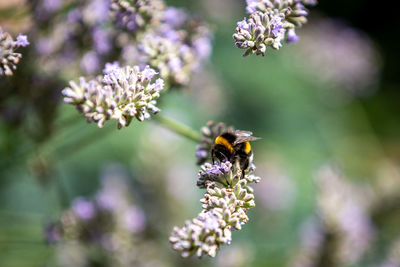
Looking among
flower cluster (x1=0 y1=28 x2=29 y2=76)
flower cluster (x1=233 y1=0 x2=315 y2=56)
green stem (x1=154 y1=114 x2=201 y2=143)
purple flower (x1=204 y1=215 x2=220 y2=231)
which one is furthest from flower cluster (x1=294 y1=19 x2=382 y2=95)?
flower cluster (x1=0 y1=28 x2=29 y2=76)

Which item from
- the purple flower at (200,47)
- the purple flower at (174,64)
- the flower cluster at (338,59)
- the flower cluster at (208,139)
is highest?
the flower cluster at (338,59)

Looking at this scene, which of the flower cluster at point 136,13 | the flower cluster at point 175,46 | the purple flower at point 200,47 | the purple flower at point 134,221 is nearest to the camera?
the flower cluster at point 136,13

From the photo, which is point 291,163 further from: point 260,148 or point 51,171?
point 51,171

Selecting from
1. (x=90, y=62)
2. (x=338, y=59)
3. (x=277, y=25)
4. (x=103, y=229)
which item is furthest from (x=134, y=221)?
(x=338, y=59)

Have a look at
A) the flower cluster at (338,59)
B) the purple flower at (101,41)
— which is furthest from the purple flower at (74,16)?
the flower cluster at (338,59)

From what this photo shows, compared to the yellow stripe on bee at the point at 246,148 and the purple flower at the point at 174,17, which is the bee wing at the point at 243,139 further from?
the purple flower at the point at 174,17

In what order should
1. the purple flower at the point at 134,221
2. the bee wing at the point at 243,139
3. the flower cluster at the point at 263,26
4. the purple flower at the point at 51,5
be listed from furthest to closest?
the purple flower at the point at 134,221
the purple flower at the point at 51,5
the bee wing at the point at 243,139
the flower cluster at the point at 263,26

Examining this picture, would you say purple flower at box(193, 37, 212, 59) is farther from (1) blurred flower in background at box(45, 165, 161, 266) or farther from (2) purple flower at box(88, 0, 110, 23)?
(1) blurred flower in background at box(45, 165, 161, 266)
